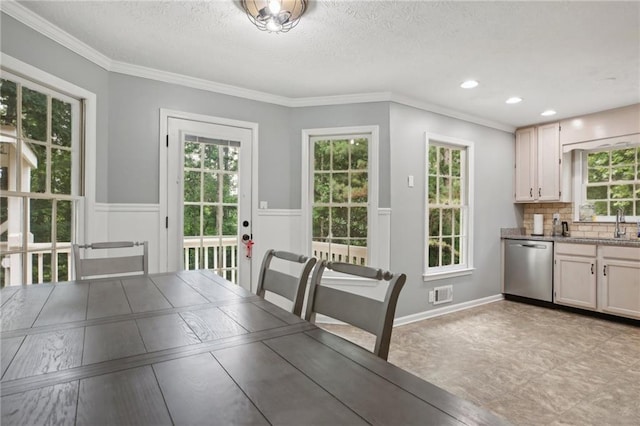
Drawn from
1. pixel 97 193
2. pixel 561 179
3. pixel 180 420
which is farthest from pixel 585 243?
pixel 97 193

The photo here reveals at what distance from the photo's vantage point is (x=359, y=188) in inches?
152

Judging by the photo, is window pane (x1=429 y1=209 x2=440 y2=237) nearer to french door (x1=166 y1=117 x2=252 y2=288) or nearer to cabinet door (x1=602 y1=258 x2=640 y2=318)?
cabinet door (x1=602 y1=258 x2=640 y2=318)

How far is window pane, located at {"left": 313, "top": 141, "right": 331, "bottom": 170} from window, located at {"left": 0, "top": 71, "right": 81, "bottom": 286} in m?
2.25

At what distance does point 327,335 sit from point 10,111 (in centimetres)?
256

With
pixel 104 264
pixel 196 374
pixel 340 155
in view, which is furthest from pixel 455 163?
pixel 196 374

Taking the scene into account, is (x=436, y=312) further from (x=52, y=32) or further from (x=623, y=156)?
(x=52, y=32)

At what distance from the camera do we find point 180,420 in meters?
0.66

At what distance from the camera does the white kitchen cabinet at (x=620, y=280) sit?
12.0 ft

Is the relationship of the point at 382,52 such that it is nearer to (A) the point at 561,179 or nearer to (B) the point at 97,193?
(B) the point at 97,193

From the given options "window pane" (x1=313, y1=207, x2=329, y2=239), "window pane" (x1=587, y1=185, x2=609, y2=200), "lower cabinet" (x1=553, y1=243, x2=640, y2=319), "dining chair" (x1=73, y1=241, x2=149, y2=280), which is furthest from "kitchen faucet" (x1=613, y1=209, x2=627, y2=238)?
"dining chair" (x1=73, y1=241, x2=149, y2=280)

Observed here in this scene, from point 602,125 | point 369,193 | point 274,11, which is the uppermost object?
point 274,11

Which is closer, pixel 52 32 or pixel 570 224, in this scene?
pixel 52 32

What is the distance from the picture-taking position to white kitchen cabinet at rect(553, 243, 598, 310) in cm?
397

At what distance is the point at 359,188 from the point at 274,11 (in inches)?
83.6
